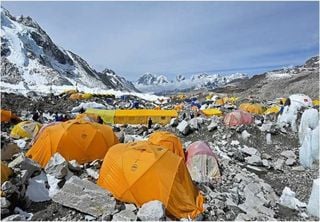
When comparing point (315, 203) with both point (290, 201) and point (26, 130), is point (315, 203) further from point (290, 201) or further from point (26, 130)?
point (26, 130)

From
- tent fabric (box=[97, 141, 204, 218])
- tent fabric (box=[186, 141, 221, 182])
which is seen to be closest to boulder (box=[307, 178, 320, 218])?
tent fabric (box=[186, 141, 221, 182])

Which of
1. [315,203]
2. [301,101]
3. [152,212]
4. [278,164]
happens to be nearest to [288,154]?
[278,164]

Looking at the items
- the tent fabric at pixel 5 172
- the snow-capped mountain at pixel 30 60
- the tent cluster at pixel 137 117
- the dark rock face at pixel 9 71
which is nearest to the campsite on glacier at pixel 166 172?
the tent fabric at pixel 5 172

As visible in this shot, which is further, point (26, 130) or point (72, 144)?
point (26, 130)

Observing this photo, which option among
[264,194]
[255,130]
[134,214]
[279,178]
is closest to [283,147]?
[255,130]

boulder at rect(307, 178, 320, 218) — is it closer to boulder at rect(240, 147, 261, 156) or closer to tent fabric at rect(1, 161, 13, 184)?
boulder at rect(240, 147, 261, 156)

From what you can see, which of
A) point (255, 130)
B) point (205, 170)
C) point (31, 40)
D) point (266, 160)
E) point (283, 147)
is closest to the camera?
point (205, 170)

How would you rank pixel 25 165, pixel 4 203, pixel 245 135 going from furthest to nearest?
1. pixel 245 135
2. pixel 25 165
3. pixel 4 203

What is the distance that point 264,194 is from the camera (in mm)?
11523

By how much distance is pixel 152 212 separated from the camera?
812cm

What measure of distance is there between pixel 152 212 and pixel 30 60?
97.6 metres

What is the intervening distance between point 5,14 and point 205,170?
125 m

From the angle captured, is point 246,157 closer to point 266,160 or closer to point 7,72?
point 266,160

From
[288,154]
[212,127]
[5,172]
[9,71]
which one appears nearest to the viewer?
[5,172]
